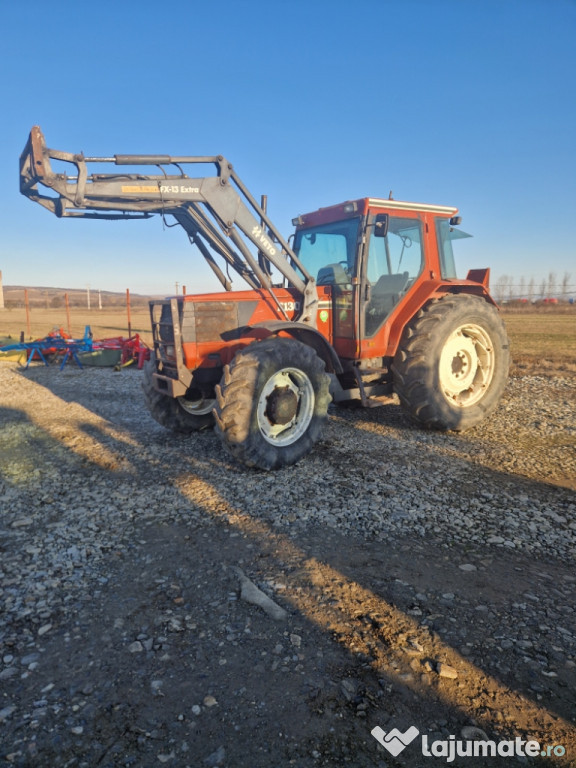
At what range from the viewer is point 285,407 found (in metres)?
5.08

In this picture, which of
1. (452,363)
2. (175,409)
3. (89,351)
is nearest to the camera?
(175,409)

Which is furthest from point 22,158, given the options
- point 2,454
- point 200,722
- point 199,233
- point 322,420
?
point 200,722

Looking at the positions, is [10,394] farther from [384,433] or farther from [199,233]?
[384,433]

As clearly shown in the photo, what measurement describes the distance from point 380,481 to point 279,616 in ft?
7.20

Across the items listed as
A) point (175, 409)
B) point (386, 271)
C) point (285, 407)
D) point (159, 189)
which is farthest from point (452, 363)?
point (159, 189)

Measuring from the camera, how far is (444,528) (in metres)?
Result: 3.81

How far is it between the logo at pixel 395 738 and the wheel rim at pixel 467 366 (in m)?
4.86

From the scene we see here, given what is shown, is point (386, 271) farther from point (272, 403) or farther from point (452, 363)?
point (272, 403)

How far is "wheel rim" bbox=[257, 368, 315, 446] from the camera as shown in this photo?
5043 millimetres

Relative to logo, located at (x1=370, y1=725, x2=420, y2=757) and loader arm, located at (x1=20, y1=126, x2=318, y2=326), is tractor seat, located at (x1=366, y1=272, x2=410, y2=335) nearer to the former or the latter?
loader arm, located at (x1=20, y1=126, x2=318, y2=326)

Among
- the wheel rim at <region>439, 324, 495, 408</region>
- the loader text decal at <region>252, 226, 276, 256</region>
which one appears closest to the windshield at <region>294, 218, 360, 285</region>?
the loader text decal at <region>252, 226, 276, 256</region>

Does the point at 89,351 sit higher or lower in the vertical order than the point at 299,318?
lower

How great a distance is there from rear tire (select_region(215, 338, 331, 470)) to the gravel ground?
0.26m

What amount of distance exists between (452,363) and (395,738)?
5324 mm
